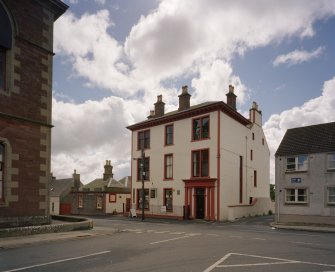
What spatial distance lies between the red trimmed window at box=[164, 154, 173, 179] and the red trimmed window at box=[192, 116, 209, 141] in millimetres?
3794

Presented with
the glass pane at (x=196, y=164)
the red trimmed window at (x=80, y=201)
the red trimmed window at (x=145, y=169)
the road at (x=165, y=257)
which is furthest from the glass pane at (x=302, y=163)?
the red trimmed window at (x=80, y=201)

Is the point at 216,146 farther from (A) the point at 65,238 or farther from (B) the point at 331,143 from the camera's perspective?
(A) the point at 65,238

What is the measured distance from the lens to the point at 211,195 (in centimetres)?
3200

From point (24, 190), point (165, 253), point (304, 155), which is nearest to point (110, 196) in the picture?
point (304, 155)

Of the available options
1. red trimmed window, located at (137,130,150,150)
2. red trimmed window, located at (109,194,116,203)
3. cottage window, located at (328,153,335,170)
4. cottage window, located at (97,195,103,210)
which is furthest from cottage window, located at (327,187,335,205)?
cottage window, located at (97,195,103,210)

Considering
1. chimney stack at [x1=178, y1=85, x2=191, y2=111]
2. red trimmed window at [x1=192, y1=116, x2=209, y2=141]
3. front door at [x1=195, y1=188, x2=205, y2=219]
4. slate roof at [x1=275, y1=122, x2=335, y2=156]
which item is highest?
chimney stack at [x1=178, y1=85, x2=191, y2=111]

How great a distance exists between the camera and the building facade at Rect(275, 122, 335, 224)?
28.5 m

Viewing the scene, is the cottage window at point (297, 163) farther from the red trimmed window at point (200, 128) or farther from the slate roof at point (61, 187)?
the slate roof at point (61, 187)

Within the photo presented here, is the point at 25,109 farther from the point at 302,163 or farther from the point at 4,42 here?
the point at 302,163

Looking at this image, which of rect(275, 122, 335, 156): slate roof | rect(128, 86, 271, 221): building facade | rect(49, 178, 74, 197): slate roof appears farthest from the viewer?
rect(49, 178, 74, 197): slate roof

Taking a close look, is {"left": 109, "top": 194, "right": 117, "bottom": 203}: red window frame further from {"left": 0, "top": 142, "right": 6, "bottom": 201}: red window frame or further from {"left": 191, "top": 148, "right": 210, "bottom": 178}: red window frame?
{"left": 0, "top": 142, "right": 6, "bottom": 201}: red window frame

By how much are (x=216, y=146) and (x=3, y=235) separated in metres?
21.4

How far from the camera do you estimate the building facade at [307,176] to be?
2850 cm

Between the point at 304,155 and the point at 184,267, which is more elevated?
the point at 304,155
